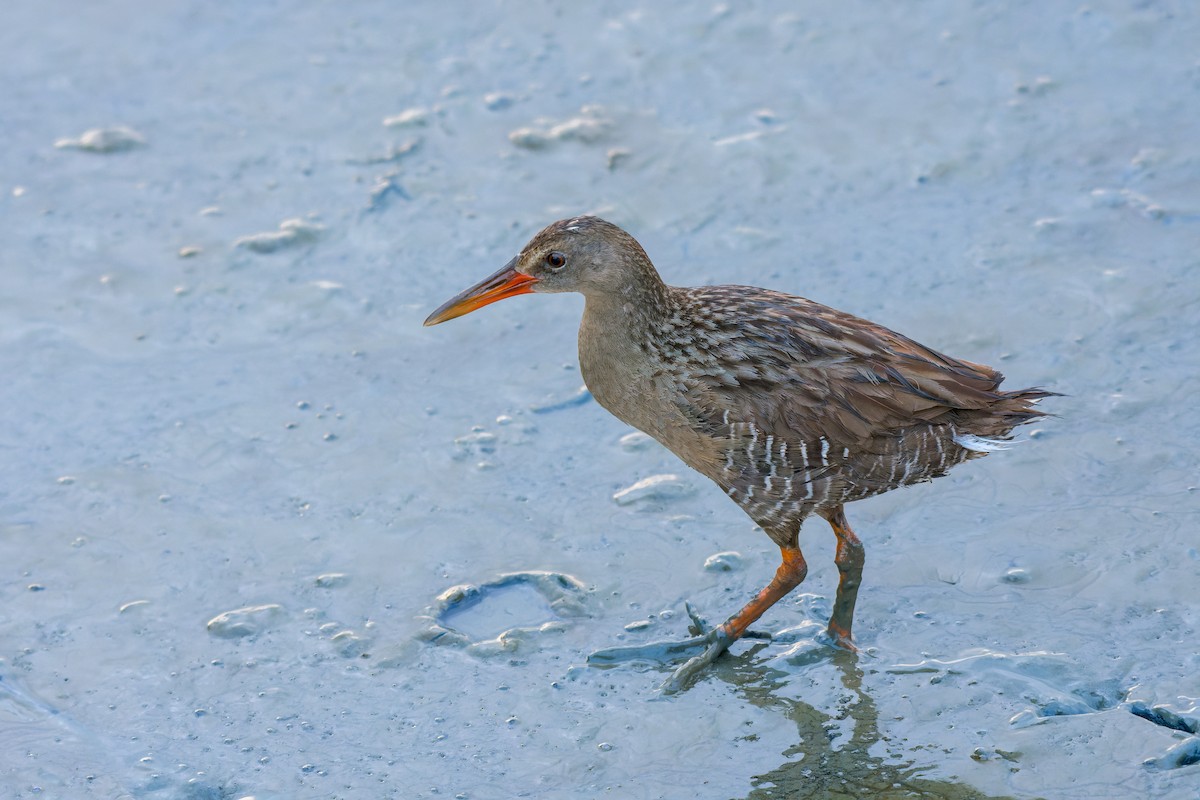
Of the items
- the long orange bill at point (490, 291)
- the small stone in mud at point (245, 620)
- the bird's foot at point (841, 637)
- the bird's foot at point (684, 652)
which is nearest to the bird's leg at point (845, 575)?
the bird's foot at point (841, 637)

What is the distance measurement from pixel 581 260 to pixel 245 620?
1.52 m

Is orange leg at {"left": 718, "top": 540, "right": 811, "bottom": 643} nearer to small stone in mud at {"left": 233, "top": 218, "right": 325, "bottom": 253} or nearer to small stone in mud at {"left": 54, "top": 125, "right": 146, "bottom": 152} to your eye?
small stone in mud at {"left": 233, "top": 218, "right": 325, "bottom": 253}

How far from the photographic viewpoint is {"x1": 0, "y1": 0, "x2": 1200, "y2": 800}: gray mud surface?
431cm

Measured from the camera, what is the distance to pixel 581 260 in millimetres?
4543

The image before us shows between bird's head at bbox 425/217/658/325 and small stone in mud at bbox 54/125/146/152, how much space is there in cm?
316

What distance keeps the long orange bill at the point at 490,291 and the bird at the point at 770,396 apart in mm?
25

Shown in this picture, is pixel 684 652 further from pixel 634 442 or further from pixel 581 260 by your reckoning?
pixel 581 260

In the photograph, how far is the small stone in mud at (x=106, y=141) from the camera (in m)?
7.09

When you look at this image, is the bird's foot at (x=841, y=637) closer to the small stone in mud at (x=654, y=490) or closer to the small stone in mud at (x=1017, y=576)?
the small stone in mud at (x=1017, y=576)

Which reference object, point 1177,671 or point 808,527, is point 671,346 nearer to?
point 808,527

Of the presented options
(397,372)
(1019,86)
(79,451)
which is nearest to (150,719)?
(79,451)

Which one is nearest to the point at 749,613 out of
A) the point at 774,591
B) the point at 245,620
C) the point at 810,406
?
the point at 774,591

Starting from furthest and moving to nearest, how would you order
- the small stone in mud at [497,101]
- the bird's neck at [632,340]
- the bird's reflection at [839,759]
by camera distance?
the small stone in mud at [497,101]
the bird's neck at [632,340]
the bird's reflection at [839,759]

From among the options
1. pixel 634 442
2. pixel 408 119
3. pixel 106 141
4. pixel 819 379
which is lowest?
pixel 634 442
